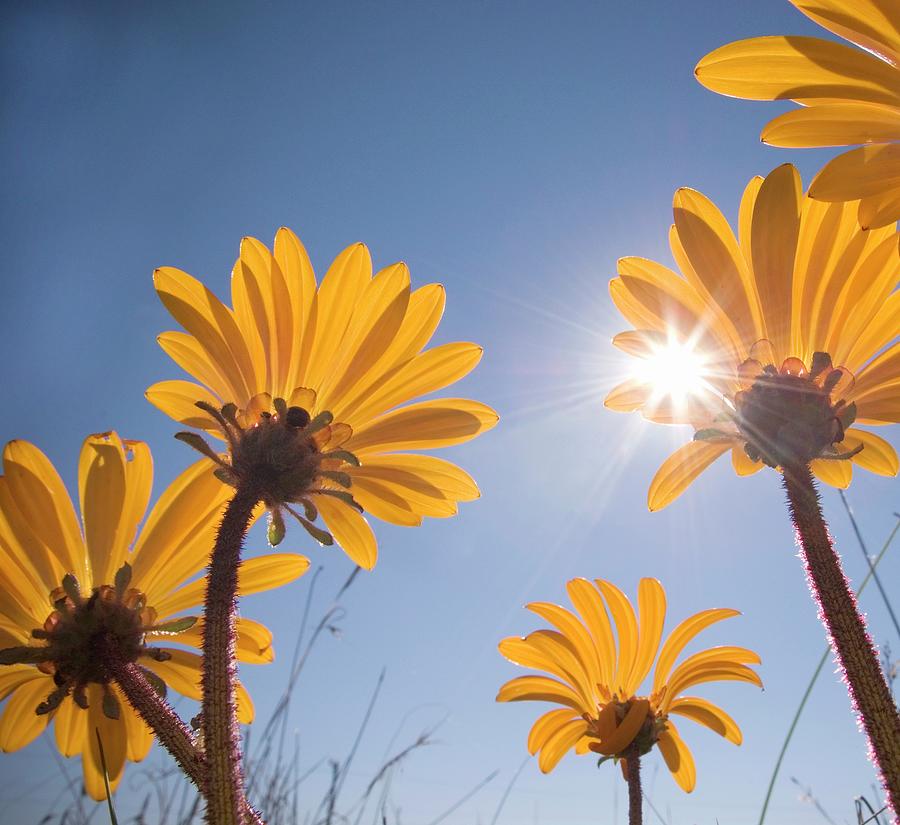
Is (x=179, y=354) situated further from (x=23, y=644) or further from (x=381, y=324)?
(x=23, y=644)

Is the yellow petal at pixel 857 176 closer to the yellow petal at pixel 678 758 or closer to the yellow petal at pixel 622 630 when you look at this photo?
the yellow petal at pixel 622 630

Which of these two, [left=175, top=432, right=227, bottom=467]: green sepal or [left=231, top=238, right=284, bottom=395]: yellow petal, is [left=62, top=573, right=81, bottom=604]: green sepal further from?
[left=231, top=238, right=284, bottom=395]: yellow petal

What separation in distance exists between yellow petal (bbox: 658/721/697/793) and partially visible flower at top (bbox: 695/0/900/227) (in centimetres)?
300

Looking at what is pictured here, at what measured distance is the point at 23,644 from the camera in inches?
105

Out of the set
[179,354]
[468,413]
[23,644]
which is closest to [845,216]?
[468,413]

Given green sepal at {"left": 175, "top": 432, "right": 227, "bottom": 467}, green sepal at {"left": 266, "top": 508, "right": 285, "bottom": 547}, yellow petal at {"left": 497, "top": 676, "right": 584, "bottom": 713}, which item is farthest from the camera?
yellow petal at {"left": 497, "top": 676, "right": 584, "bottom": 713}

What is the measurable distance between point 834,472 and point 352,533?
6.04 ft

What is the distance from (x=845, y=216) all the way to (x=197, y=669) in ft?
9.01

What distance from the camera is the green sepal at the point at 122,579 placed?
2639 mm

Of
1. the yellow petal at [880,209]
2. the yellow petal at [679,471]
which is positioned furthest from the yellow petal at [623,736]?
the yellow petal at [880,209]

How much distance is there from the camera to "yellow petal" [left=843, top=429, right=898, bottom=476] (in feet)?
8.86

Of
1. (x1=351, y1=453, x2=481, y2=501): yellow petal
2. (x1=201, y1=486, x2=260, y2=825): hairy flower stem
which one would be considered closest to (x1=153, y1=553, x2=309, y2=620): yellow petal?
(x1=351, y1=453, x2=481, y2=501): yellow petal

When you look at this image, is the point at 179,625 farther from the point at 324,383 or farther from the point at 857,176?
the point at 857,176

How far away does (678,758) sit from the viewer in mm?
4070
